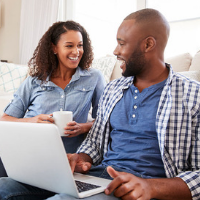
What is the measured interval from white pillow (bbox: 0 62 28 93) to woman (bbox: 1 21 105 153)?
3.92 feet

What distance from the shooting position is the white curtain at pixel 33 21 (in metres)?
3.69

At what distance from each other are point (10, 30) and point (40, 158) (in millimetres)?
4049

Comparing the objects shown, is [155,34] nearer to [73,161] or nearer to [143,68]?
[143,68]

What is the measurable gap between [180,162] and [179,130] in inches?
4.5

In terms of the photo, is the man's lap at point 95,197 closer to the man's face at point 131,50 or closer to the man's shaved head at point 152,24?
the man's face at point 131,50

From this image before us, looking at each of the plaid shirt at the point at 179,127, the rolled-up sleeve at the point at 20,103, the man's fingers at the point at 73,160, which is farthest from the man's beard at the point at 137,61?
the rolled-up sleeve at the point at 20,103

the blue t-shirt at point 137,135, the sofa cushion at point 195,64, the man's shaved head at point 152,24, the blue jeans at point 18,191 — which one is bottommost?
the blue jeans at point 18,191

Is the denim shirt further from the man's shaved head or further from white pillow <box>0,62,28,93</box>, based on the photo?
white pillow <box>0,62,28,93</box>

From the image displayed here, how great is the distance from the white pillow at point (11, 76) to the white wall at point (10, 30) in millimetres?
1562

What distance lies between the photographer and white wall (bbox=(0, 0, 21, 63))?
171 inches

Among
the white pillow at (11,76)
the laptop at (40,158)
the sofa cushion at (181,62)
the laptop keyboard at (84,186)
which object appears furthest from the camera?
the white pillow at (11,76)

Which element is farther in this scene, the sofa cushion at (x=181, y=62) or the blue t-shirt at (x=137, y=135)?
the sofa cushion at (x=181, y=62)

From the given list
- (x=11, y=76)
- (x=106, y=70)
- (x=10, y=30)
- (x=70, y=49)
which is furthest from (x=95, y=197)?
(x=10, y=30)

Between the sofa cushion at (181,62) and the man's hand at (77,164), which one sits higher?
the sofa cushion at (181,62)
